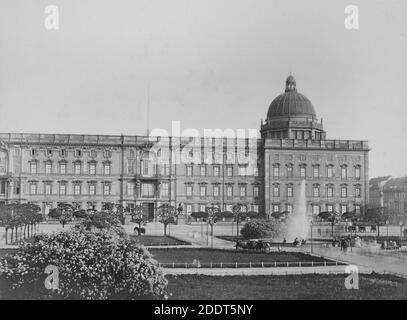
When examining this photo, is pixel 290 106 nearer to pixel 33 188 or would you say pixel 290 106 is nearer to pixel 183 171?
pixel 183 171

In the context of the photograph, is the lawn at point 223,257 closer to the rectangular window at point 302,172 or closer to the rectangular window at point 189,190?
the rectangular window at point 189,190

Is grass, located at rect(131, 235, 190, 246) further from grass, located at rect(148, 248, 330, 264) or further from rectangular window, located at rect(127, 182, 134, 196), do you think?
rectangular window, located at rect(127, 182, 134, 196)

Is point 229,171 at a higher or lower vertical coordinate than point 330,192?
higher

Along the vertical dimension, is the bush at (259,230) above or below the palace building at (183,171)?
below

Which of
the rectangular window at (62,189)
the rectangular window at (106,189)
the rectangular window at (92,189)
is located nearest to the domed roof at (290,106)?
the rectangular window at (106,189)

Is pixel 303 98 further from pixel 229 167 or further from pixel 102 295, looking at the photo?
pixel 102 295

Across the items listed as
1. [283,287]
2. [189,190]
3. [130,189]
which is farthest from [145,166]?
[283,287]

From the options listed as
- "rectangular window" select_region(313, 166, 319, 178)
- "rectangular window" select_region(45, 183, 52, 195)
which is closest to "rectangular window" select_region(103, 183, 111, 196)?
"rectangular window" select_region(45, 183, 52, 195)
